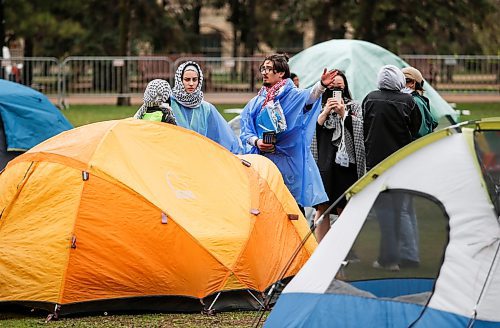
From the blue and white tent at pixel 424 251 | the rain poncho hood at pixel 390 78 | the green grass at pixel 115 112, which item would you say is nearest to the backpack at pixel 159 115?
the rain poncho hood at pixel 390 78

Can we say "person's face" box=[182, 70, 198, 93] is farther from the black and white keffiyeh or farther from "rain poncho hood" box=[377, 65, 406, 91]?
"rain poncho hood" box=[377, 65, 406, 91]

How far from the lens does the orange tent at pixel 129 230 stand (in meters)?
7.67

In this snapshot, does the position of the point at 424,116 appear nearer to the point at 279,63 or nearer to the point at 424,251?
the point at 279,63

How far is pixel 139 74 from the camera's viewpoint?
90.7ft

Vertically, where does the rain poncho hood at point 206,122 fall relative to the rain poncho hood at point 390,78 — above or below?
below

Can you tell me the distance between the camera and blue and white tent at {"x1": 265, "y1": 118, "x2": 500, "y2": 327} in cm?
624

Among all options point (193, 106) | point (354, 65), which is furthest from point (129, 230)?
point (354, 65)

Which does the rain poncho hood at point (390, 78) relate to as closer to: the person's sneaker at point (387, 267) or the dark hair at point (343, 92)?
the dark hair at point (343, 92)

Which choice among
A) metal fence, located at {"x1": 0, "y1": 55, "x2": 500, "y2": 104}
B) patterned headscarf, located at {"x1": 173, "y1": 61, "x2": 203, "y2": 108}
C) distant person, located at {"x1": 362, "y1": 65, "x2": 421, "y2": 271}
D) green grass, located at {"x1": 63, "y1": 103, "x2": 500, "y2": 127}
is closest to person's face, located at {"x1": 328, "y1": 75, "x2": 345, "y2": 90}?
distant person, located at {"x1": 362, "y1": 65, "x2": 421, "y2": 271}

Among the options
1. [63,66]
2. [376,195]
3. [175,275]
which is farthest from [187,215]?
[63,66]

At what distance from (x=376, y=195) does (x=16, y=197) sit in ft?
8.84

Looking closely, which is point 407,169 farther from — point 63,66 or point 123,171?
point 63,66

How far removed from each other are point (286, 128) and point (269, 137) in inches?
6.5

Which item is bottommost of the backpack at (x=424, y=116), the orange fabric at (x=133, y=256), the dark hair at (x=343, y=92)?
the orange fabric at (x=133, y=256)
